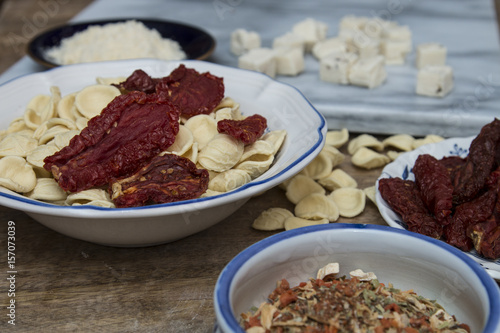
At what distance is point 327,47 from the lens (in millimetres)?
1636

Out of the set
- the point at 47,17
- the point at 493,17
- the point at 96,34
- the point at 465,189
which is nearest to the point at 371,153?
the point at 465,189

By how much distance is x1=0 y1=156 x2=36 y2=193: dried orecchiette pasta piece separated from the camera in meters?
0.85

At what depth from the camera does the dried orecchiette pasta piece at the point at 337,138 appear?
4.11ft

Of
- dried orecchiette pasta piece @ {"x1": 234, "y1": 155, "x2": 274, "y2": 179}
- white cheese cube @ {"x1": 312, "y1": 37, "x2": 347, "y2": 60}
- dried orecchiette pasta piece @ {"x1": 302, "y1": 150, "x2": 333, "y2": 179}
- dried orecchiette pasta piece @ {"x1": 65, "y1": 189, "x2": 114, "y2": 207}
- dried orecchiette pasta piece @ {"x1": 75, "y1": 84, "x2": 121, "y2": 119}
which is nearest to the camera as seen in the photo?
dried orecchiette pasta piece @ {"x1": 65, "y1": 189, "x2": 114, "y2": 207}

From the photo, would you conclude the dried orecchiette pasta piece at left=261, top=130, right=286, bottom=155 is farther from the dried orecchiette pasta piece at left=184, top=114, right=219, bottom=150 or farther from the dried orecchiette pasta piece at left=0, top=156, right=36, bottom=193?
the dried orecchiette pasta piece at left=0, top=156, right=36, bottom=193

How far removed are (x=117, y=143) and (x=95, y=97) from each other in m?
0.18

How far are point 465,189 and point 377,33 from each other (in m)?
0.87

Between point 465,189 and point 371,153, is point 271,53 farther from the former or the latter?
point 465,189

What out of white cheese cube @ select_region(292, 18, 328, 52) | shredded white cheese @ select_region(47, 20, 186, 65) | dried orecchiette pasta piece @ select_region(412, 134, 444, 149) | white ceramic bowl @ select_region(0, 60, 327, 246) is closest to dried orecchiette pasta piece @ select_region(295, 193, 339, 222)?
white ceramic bowl @ select_region(0, 60, 327, 246)

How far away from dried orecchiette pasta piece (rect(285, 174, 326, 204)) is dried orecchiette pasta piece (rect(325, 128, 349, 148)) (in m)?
0.19

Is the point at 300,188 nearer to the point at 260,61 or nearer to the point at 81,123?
the point at 81,123

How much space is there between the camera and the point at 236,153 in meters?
0.91

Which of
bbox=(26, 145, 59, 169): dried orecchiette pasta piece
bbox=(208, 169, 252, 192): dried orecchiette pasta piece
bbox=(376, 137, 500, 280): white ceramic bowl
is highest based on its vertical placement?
bbox=(26, 145, 59, 169): dried orecchiette pasta piece

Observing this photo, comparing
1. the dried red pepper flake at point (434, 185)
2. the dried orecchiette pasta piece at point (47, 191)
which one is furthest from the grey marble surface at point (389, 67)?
the dried orecchiette pasta piece at point (47, 191)
